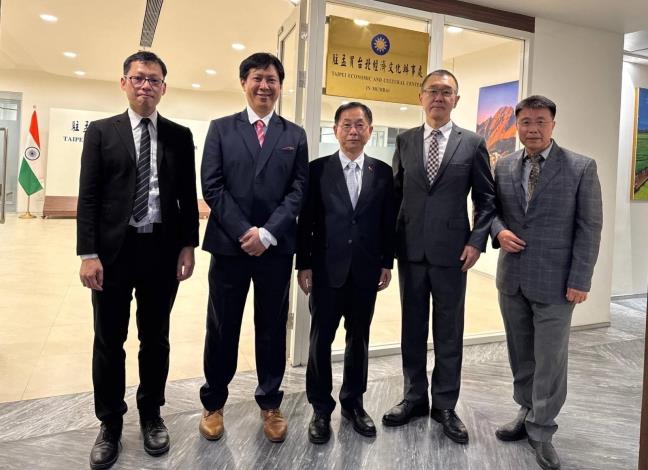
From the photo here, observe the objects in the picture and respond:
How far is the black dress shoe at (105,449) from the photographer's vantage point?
218cm

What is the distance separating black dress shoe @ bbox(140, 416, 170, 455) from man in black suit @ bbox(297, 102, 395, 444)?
2.35 ft

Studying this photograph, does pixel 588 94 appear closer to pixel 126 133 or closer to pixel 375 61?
pixel 375 61

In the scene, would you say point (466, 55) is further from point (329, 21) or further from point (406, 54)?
point (329, 21)

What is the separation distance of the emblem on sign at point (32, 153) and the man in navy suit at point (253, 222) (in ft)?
35.5

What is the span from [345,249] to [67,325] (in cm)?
301

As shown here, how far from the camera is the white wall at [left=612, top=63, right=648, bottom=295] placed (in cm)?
586

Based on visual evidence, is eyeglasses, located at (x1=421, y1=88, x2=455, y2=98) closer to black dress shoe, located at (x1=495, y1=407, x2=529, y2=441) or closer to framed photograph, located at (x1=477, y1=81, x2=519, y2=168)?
black dress shoe, located at (x1=495, y1=407, x2=529, y2=441)

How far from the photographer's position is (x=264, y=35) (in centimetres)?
727

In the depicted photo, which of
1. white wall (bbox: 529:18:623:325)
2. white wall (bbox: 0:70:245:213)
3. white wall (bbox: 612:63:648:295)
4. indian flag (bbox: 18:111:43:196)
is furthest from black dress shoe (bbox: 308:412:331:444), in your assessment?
indian flag (bbox: 18:111:43:196)

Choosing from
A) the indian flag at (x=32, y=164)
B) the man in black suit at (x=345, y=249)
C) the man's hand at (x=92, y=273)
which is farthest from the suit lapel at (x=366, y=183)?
the indian flag at (x=32, y=164)

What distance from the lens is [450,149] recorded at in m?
2.52

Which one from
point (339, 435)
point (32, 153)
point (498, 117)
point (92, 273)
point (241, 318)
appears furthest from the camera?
point (32, 153)

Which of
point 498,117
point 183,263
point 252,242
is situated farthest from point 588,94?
point 183,263

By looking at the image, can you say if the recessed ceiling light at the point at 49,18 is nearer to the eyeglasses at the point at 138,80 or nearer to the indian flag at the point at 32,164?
the indian flag at the point at 32,164
